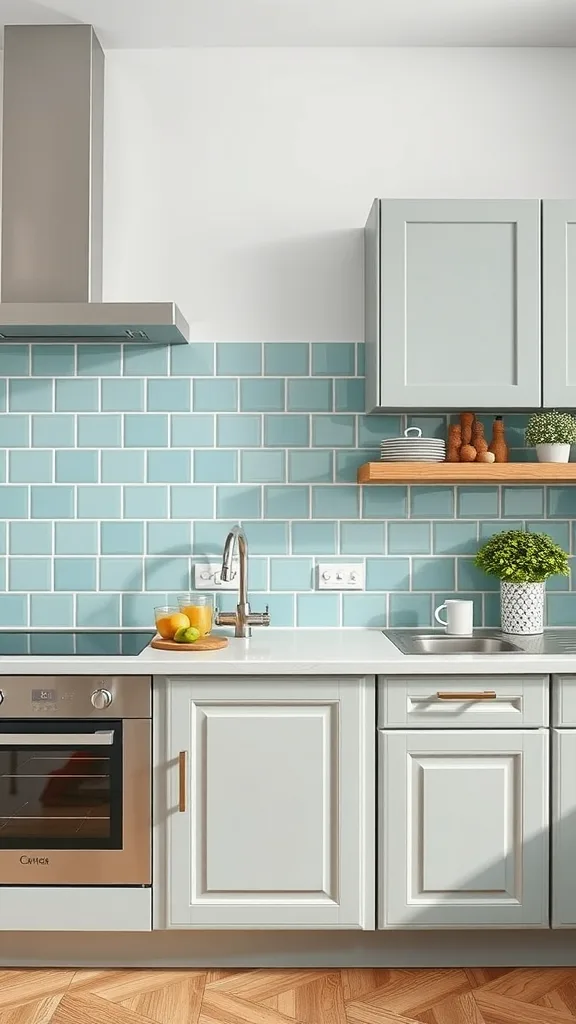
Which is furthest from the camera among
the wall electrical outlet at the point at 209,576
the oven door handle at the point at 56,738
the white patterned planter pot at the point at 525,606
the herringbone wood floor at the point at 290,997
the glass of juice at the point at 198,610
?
the wall electrical outlet at the point at 209,576

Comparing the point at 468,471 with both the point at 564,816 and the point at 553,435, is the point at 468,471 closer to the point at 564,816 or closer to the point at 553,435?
the point at 553,435

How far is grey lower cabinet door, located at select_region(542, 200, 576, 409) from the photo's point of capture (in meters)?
2.57

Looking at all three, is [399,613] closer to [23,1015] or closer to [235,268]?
[235,268]

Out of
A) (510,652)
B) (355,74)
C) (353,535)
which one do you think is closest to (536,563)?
(510,652)

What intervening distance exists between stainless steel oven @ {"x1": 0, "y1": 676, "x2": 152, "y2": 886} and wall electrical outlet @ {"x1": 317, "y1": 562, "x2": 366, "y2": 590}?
2.62 feet

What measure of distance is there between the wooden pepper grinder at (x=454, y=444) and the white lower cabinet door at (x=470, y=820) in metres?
0.89

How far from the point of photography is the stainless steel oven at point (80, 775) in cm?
230

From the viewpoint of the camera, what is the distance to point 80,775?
90.6 inches

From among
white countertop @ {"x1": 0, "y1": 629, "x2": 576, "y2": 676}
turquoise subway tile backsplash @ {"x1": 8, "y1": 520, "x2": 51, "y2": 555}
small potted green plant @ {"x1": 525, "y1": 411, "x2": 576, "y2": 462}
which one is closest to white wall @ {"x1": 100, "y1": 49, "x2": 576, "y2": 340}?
small potted green plant @ {"x1": 525, "y1": 411, "x2": 576, "y2": 462}

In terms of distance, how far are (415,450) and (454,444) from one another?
0.58ft

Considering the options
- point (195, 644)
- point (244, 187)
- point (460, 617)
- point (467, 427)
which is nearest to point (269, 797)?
point (195, 644)

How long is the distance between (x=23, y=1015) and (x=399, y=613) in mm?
1583

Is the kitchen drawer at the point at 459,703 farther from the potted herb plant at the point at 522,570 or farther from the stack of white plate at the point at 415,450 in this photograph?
the stack of white plate at the point at 415,450

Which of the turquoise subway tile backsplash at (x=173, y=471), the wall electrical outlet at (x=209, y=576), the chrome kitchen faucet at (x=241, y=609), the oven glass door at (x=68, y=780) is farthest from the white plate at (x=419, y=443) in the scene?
the oven glass door at (x=68, y=780)
